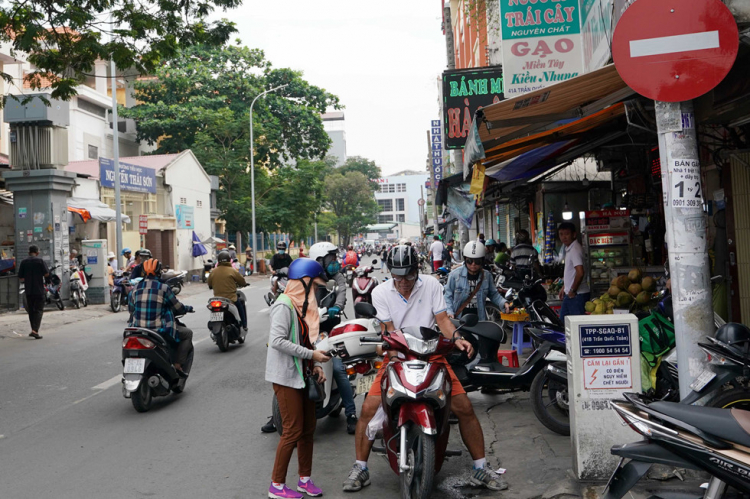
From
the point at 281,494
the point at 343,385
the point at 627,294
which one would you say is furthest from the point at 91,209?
the point at 281,494

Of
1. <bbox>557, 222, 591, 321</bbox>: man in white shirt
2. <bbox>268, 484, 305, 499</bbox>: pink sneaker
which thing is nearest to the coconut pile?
<bbox>557, 222, 591, 321</bbox>: man in white shirt

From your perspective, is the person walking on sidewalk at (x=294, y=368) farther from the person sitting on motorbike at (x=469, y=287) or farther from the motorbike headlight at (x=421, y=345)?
the person sitting on motorbike at (x=469, y=287)

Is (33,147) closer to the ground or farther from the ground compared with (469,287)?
farther from the ground

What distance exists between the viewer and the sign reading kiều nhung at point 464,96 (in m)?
12.1

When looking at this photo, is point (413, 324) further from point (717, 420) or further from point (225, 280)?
point (225, 280)

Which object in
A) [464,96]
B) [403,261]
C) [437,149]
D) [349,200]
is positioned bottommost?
[403,261]

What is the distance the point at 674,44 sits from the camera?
414 centimetres

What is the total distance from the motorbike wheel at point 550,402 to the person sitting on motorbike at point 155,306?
162 inches

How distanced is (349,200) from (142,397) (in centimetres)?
6609

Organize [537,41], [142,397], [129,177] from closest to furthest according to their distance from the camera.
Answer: [142,397]
[537,41]
[129,177]

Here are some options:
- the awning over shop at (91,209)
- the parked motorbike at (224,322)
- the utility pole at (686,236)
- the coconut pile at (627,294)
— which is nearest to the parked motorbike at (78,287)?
the awning over shop at (91,209)

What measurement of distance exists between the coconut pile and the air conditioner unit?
1636 centimetres

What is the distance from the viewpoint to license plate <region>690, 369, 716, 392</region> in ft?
14.1

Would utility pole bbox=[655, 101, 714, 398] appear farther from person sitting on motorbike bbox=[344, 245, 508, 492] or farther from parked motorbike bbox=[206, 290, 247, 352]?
parked motorbike bbox=[206, 290, 247, 352]
